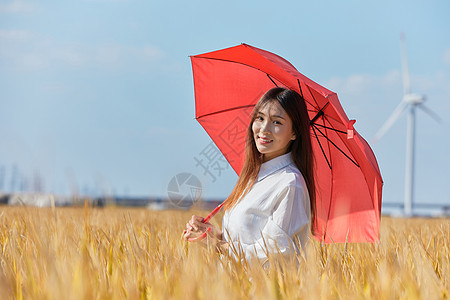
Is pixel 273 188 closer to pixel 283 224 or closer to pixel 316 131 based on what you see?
pixel 283 224

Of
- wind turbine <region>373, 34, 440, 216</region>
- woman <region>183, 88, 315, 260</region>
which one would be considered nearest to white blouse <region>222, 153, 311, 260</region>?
woman <region>183, 88, 315, 260</region>

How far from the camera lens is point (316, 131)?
4.08 metres

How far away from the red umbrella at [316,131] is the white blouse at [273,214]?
62 centimetres

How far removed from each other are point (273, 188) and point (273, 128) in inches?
Result: 15.7

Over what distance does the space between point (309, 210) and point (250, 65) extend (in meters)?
1.56

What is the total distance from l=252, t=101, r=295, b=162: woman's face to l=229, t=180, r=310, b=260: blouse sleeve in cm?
35

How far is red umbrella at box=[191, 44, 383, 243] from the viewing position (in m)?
3.70

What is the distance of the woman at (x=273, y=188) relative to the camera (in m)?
2.85

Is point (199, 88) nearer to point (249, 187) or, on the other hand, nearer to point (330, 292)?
point (249, 187)

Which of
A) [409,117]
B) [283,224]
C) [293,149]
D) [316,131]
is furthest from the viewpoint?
[409,117]

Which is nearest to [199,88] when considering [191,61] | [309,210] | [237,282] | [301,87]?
[191,61]

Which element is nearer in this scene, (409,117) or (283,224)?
(283,224)

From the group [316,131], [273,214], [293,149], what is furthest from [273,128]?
[316,131]

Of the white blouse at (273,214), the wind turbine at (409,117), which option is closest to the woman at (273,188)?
the white blouse at (273,214)
